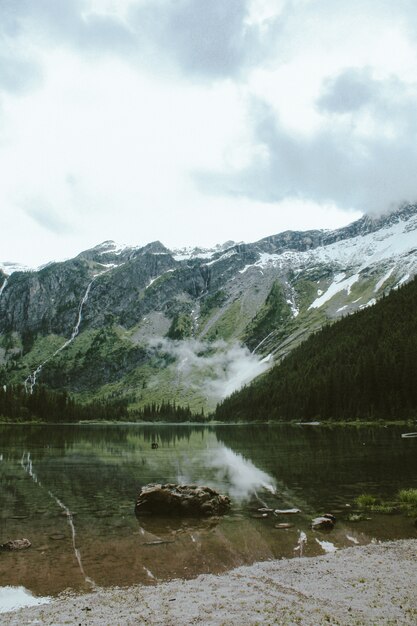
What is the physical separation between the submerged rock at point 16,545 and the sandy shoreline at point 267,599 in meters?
6.77

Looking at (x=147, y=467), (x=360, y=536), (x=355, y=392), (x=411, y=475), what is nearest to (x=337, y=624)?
(x=360, y=536)

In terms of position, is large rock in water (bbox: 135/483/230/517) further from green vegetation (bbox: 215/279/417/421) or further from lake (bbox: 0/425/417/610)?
green vegetation (bbox: 215/279/417/421)

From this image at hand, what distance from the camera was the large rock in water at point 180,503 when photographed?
1138 inches

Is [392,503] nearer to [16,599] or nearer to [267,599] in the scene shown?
[267,599]

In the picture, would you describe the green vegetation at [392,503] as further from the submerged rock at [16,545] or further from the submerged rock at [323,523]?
the submerged rock at [16,545]

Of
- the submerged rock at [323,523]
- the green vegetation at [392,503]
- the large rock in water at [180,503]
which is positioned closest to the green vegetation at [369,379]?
the green vegetation at [392,503]

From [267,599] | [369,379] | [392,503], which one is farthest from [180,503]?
[369,379]

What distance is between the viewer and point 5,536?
23000 millimetres

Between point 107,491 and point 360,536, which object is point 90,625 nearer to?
point 360,536

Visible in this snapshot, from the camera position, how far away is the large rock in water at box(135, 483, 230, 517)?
28.9m

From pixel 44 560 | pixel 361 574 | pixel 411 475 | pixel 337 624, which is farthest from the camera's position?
pixel 411 475

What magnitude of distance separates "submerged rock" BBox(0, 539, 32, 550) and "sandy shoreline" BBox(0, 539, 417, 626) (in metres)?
6.77

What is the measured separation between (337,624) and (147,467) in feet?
Answer: 139

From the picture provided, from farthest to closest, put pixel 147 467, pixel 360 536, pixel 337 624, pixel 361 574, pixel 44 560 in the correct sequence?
pixel 147 467 < pixel 360 536 < pixel 44 560 < pixel 361 574 < pixel 337 624
